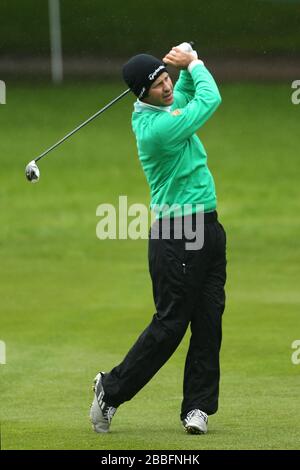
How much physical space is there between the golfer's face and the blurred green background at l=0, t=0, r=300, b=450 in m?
1.73

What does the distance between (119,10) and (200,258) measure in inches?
1147

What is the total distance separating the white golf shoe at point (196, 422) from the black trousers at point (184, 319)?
3.0 inches

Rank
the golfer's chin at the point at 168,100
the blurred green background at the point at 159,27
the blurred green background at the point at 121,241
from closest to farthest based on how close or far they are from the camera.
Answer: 1. the golfer's chin at the point at 168,100
2. the blurred green background at the point at 121,241
3. the blurred green background at the point at 159,27

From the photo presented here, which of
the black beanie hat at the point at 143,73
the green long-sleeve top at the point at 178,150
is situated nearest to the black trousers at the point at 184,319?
the green long-sleeve top at the point at 178,150

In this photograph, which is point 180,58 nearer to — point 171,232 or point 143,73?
point 143,73

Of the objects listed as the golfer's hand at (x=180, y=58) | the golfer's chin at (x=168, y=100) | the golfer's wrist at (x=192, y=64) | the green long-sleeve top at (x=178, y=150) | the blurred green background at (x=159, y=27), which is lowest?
the green long-sleeve top at (x=178, y=150)

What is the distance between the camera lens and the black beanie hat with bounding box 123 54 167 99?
24.6ft

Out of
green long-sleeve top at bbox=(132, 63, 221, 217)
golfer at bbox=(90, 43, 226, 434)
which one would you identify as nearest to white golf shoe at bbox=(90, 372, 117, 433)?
golfer at bbox=(90, 43, 226, 434)

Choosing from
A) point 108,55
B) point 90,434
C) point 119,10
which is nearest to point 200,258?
point 90,434

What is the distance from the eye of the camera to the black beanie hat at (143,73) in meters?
7.51

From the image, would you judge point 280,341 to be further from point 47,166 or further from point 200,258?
point 47,166

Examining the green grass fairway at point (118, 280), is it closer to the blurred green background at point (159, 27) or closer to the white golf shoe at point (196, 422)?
the white golf shoe at point (196, 422)

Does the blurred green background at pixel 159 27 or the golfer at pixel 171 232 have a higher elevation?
the blurred green background at pixel 159 27
